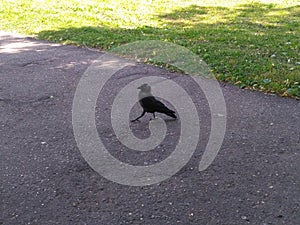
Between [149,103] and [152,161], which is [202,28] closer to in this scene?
[149,103]

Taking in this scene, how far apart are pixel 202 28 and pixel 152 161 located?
6129 mm

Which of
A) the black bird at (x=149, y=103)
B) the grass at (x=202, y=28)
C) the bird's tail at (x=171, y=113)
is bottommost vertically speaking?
the grass at (x=202, y=28)

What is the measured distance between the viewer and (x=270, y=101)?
17.4 ft

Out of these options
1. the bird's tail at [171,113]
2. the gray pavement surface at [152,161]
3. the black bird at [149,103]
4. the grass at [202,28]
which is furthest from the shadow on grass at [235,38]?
the black bird at [149,103]

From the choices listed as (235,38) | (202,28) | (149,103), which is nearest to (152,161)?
(149,103)

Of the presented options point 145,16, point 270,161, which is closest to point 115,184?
point 270,161

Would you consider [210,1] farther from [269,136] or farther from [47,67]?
[269,136]

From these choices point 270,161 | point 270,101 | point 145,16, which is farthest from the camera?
point 145,16

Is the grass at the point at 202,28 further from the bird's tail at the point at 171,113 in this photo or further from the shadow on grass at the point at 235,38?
the bird's tail at the point at 171,113

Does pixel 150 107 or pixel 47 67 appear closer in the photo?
pixel 150 107

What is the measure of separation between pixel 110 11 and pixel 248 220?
32.5 ft

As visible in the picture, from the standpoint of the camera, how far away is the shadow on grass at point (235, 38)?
6.09m

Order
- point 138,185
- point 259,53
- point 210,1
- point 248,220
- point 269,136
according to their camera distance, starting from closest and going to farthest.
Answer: point 248,220, point 138,185, point 269,136, point 259,53, point 210,1

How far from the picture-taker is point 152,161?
400 centimetres
